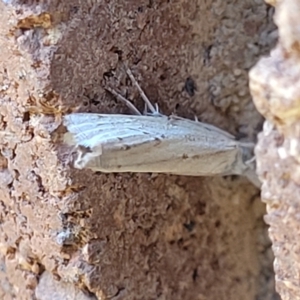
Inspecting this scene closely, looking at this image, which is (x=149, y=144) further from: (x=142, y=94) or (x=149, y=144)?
(x=142, y=94)

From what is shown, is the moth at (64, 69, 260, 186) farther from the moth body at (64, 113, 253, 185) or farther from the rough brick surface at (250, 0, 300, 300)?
the rough brick surface at (250, 0, 300, 300)

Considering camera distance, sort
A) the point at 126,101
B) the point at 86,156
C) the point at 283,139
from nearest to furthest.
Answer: the point at 283,139
the point at 86,156
the point at 126,101

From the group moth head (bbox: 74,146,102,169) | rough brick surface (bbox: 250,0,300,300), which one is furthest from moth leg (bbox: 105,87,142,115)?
rough brick surface (bbox: 250,0,300,300)

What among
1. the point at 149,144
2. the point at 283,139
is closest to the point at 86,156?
the point at 149,144

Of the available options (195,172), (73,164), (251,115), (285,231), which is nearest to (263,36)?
(251,115)

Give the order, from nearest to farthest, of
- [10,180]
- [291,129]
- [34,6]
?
[291,129] < [34,6] < [10,180]

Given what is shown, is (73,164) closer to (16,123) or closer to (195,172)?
(16,123)
